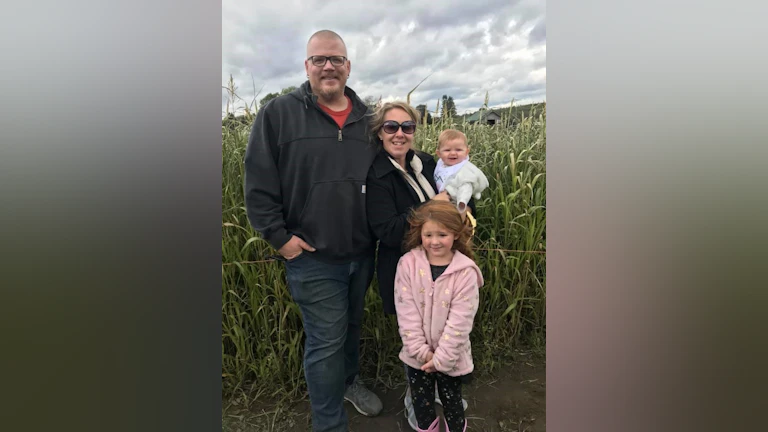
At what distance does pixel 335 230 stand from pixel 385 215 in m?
0.28

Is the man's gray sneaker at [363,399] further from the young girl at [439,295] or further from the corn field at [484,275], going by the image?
the young girl at [439,295]

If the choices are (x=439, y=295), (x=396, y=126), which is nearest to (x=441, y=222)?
(x=439, y=295)

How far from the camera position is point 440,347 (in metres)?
1.90

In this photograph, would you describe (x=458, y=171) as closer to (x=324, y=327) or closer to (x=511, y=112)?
(x=511, y=112)

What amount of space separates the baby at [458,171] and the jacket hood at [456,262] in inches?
9.5

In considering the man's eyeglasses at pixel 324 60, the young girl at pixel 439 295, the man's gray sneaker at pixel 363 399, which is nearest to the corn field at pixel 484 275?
the man's gray sneaker at pixel 363 399

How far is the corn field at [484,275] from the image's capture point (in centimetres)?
247

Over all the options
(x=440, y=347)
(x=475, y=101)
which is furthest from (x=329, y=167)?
(x=440, y=347)

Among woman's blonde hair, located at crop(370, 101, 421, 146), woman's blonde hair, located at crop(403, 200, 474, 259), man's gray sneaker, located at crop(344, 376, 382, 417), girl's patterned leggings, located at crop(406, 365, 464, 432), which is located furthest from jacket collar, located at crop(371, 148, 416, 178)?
man's gray sneaker, located at crop(344, 376, 382, 417)
